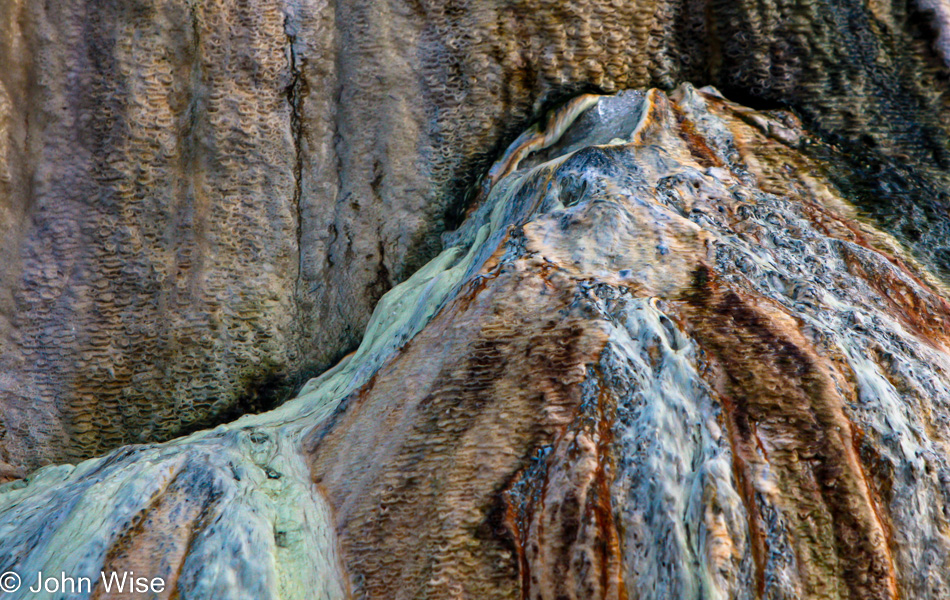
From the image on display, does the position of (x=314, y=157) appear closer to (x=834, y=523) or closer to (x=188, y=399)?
(x=188, y=399)

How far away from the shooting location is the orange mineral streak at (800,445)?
1382 mm

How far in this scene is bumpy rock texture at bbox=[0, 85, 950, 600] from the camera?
141 cm

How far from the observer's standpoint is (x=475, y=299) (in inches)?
68.9

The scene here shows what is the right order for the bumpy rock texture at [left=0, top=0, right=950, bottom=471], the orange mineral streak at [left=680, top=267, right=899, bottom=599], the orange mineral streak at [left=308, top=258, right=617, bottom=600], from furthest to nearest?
the bumpy rock texture at [left=0, top=0, right=950, bottom=471]
the orange mineral streak at [left=308, top=258, right=617, bottom=600]
the orange mineral streak at [left=680, top=267, right=899, bottom=599]

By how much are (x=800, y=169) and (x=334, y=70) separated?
56.8 inches

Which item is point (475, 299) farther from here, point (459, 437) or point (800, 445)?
point (800, 445)

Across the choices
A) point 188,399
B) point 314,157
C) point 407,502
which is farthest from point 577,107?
point 188,399

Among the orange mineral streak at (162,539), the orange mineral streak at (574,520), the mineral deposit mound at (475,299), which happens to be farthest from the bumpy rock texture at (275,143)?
the orange mineral streak at (574,520)

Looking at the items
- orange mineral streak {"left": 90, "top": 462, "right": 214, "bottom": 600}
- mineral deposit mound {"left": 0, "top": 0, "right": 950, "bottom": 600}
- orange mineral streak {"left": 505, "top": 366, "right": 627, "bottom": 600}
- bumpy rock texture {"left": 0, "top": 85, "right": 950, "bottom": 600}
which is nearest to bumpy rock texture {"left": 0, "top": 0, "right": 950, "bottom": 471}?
mineral deposit mound {"left": 0, "top": 0, "right": 950, "bottom": 600}

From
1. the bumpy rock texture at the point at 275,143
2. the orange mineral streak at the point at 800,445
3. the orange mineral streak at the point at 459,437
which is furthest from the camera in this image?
the bumpy rock texture at the point at 275,143

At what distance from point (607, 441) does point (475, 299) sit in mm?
461

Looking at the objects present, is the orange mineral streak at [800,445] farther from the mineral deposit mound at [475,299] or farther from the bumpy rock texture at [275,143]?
the bumpy rock texture at [275,143]

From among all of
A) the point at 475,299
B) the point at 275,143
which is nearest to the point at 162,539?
the point at 475,299

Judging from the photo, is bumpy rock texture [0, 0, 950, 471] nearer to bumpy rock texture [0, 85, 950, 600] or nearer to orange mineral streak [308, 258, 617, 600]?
bumpy rock texture [0, 85, 950, 600]
